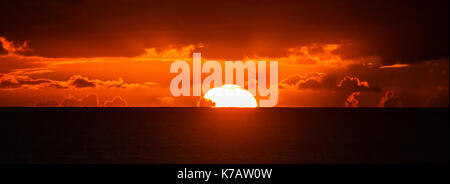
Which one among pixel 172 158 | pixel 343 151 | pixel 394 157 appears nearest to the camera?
pixel 172 158

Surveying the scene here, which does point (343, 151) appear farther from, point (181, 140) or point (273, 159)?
point (181, 140)

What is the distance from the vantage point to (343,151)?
2137 inches

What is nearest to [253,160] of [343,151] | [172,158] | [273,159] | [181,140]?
[273,159]
